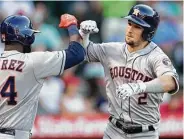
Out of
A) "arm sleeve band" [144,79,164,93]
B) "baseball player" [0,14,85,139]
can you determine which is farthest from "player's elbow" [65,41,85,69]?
"arm sleeve band" [144,79,164,93]

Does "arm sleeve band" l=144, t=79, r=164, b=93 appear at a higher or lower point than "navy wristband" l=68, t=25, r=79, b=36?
lower

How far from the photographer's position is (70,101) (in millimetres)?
11336

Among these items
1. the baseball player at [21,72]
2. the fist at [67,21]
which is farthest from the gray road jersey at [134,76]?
the baseball player at [21,72]

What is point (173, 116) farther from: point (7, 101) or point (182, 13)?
point (7, 101)

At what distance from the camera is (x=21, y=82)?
20.3 feet

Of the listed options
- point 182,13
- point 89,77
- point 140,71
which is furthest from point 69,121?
point 140,71

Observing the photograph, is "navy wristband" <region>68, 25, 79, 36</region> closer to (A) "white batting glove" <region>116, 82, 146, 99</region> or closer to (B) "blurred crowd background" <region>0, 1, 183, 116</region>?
(A) "white batting glove" <region>116, 82, 146, 99</region>

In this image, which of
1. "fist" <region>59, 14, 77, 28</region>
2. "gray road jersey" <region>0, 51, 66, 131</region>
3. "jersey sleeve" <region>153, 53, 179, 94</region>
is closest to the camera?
"gray road jersey" <region>0, 51, 66, 131</region>

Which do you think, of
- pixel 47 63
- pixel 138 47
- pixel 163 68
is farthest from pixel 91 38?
pixel 47 63

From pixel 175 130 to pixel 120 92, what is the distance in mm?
5570

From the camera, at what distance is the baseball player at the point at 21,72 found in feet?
20.2

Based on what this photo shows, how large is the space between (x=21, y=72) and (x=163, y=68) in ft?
4.43

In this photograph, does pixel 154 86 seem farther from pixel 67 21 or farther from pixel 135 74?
pixel 67 21

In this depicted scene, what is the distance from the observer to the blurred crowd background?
11330mm
